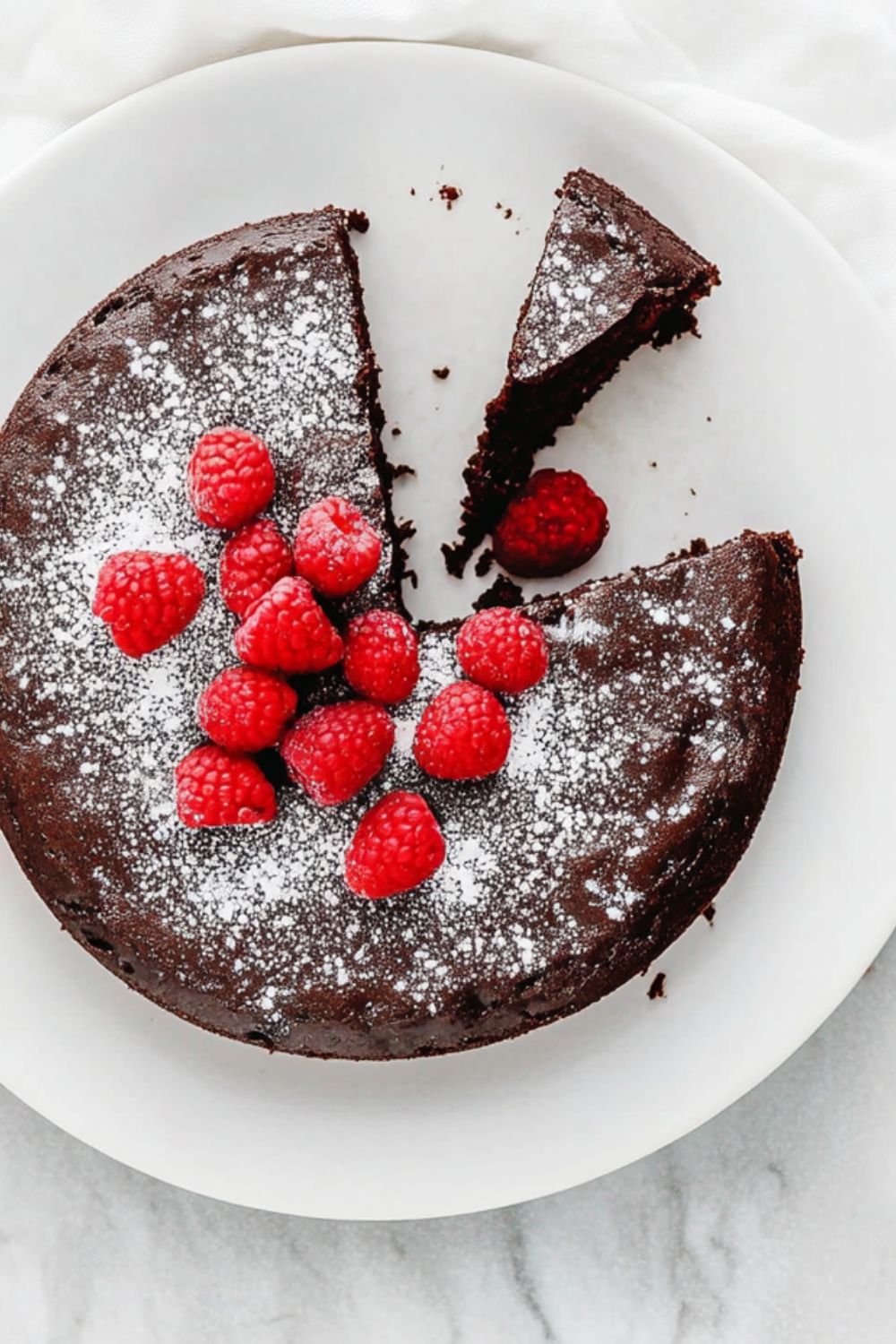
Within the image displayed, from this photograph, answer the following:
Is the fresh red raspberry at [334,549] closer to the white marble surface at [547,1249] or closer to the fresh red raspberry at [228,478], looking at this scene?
the fresh red raspberry at [228,478]

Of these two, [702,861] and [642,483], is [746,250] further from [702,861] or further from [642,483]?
[702,861]

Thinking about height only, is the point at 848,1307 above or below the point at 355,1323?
below

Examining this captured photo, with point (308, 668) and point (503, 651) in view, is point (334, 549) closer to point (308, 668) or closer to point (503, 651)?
point (308, 668)

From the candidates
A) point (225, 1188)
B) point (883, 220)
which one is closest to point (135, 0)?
point (883, 220)

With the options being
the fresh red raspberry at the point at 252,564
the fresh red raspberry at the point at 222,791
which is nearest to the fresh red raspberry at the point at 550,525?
the fresh red raspberry at the point at 252,564

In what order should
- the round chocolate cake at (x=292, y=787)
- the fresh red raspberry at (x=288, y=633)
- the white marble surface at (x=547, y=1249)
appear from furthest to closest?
the white marble surface at (x=547, y=1249) → the round chocolate cake at (x=292, y=787) → the fresh red raspberry at (x=288, y=633)

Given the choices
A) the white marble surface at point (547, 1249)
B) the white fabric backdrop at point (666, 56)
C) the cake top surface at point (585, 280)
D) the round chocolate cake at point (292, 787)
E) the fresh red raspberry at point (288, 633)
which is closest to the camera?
the fresh red raspberry at point (288, 633)
